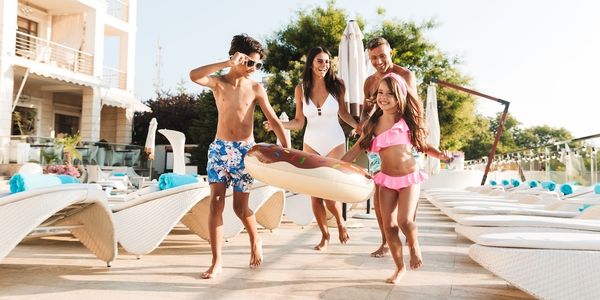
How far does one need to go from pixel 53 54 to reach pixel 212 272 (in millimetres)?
17050

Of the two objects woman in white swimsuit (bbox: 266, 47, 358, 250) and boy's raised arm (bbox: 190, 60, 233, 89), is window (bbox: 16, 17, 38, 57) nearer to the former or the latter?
woman in white swimsuit (bbox: 266, 47, 358, 250)

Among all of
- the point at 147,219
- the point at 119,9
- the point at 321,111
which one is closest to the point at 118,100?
the point at 119,9

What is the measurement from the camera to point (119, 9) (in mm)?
19891

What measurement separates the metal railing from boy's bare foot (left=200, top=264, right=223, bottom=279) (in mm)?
A: 6428

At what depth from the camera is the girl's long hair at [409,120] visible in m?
3.06

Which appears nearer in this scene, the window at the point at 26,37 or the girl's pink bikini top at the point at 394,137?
the girl's pink bikini top at the point at 394,137

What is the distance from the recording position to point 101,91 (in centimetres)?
1778

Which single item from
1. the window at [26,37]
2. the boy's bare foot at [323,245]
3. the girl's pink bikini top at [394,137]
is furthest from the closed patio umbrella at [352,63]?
the window at [26,37]

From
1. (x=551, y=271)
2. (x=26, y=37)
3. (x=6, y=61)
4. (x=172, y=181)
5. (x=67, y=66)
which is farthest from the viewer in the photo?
(x=67, y=66)

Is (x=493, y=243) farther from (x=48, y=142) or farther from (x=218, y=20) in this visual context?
(x=48, y=142)

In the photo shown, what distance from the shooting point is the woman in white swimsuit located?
4.14 metres

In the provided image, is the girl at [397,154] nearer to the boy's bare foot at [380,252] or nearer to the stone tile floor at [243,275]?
the stone tile floor at [243,275]

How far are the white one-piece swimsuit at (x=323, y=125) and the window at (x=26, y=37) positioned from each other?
46.8 ft

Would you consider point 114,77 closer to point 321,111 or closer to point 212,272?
point 321,111
